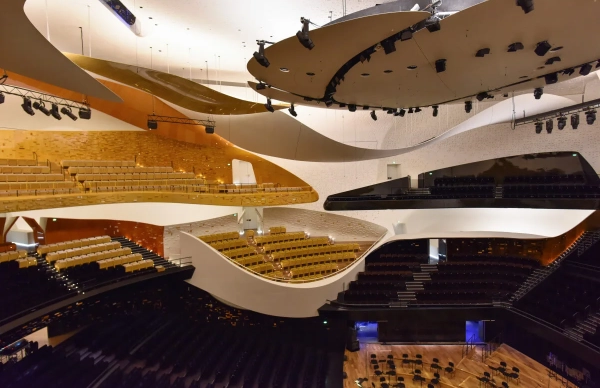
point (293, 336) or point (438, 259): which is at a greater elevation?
point (438, 259)

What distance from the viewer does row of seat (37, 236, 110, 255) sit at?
8273 mm

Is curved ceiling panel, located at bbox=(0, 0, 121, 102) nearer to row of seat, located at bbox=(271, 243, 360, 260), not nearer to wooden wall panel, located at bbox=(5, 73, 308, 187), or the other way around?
wooden wall panel, located at bbox=(5, 73, 308, 187)

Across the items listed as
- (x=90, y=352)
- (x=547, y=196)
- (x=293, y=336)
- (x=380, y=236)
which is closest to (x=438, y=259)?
(x=380, y=236)

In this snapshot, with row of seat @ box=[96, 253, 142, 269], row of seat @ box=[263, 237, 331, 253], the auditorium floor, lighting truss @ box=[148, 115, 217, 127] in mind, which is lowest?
the auditorium floor

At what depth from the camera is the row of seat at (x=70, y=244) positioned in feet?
27.1

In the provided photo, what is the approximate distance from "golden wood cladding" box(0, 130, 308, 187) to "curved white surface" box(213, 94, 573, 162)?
1.73 meters

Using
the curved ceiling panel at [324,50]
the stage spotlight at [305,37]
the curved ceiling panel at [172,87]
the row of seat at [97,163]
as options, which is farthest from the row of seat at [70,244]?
the stage spotlight at [305,37]

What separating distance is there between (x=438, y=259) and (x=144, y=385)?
29.4ft

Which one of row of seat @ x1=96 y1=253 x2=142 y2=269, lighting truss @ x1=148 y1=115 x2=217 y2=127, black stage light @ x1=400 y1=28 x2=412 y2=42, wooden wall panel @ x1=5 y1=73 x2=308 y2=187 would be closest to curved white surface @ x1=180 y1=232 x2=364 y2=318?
row of seat @ x1=96 y1=253 x2=142 y2=269

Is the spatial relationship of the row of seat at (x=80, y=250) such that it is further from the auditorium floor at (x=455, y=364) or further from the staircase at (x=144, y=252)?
the auditorium floor at (x=455, y=364)

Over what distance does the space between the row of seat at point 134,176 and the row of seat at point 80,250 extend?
1693mm

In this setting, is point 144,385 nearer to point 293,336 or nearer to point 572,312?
point 293,336

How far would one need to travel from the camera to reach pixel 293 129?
1019 centimetres

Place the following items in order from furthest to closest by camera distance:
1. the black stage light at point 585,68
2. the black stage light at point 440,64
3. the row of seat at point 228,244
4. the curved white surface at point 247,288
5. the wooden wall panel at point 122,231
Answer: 1. the row of seat at point 228,244
2. the wooden wall panel at point 122,231
3. the curved white surface at point 247,288
4. the black stage light at point 585,68
5. the black stage light at point 440,64
